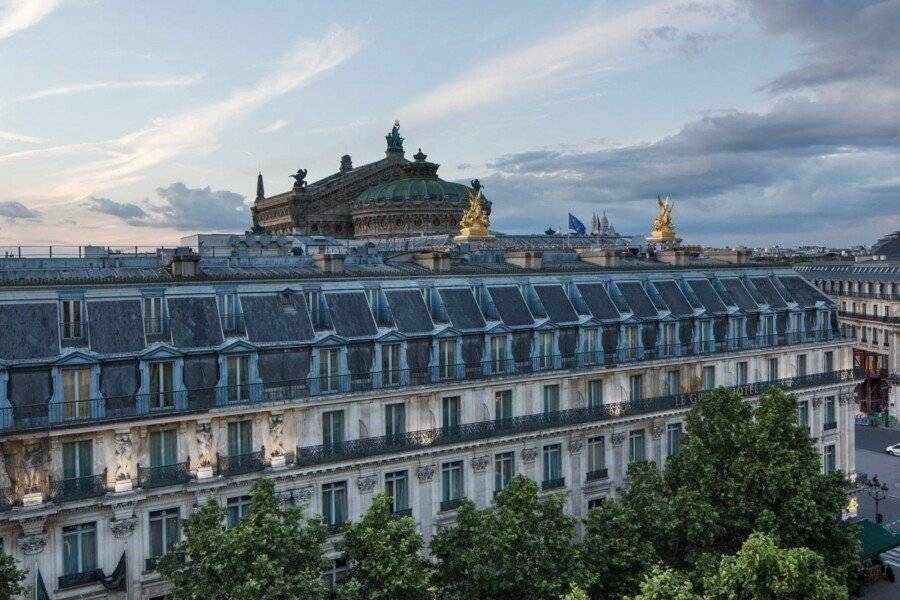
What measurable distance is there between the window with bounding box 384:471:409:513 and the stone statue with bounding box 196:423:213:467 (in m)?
9.61

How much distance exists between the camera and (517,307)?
54438mm

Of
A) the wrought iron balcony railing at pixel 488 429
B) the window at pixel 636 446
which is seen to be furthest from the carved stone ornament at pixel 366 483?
the window at pixel 636 446

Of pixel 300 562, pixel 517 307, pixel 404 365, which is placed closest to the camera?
pixel 300 562

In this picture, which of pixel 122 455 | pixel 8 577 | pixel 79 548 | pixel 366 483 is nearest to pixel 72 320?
pixel 122 455

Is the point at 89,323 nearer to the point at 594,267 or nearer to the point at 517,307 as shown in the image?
the point at 517,307

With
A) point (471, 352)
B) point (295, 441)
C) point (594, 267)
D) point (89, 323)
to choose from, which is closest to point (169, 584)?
point (295, 441)

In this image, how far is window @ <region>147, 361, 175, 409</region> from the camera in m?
42.1

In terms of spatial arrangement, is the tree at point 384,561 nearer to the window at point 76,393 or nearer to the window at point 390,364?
the window at point 390,364

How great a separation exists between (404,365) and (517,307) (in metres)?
9.06

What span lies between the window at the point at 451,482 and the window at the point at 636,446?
514 inches

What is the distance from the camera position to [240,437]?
44.5 metres

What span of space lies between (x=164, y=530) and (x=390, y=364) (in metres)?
14.2

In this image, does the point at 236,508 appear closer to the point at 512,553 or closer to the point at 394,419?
the point at 394,419

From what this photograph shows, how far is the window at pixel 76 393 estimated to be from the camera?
4012 centimetres
